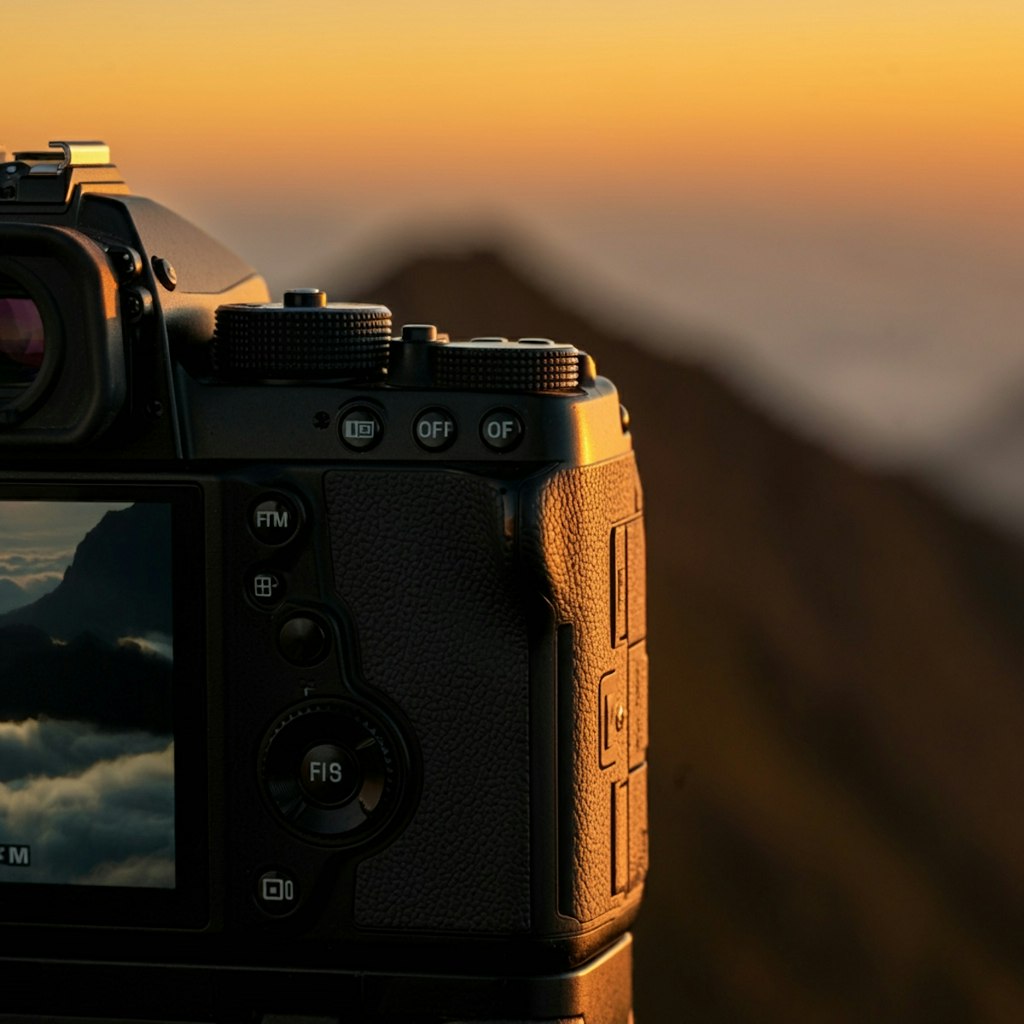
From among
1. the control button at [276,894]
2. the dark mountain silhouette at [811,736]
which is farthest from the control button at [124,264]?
the dark mountain silhouette at [811,736]

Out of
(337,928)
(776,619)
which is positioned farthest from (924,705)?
(337,928)

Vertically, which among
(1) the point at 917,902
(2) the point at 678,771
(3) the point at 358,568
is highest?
(3) the point at 358,568

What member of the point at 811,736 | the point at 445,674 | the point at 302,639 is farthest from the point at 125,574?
the point at 811,736

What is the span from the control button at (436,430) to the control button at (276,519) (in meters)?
0.11

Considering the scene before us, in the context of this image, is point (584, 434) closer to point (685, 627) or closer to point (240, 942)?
point (240, 942)

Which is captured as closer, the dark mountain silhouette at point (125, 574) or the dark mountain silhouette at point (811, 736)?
the dark mountain silhouette at point (125, 574)

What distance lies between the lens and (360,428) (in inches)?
54.4

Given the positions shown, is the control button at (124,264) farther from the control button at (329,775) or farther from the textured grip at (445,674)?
the control button at (329,775)

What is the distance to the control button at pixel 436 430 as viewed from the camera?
137 centimetres

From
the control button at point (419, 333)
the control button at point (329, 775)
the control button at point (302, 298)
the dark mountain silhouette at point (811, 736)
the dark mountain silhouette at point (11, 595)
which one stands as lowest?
the dark mountain silhouette at point (811, 736)

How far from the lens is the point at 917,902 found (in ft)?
26.5

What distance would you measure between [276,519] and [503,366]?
0.21 metres

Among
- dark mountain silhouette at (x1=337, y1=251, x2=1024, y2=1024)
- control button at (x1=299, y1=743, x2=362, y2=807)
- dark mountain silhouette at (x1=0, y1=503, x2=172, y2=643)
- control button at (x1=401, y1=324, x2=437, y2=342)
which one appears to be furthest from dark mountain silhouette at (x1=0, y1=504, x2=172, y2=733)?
dark mountain silhouette at (x1=337, y1=251, x2=1024, y2=1024)

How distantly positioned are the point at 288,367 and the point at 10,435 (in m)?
0.22
